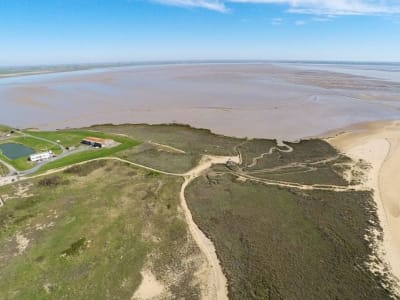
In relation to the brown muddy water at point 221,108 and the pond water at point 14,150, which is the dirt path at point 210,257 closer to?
the brown muddy water at point 221,108

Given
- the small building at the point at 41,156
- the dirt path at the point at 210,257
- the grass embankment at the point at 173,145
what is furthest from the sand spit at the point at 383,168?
the small building at the point at 41,156

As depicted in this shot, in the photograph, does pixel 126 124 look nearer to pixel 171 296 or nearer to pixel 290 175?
pixel 290 175

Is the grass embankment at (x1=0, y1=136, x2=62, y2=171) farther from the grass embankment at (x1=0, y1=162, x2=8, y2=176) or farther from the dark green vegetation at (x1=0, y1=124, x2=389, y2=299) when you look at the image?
the dark green vegetation at (x1=0, y1=124, x2=389, y2=299)

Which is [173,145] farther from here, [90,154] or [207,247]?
[207,247]

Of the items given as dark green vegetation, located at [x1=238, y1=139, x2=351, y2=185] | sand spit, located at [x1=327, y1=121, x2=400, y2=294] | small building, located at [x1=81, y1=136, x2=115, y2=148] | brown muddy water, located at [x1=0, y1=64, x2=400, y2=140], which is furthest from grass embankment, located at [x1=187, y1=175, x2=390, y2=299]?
brown muddy water, located at [x1=0, y1=64, x2=400, y2=140]

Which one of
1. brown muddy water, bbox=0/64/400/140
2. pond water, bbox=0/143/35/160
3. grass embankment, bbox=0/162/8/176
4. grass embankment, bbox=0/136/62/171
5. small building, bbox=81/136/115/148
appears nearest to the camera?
grass embankment, bbox=0/162/8/176

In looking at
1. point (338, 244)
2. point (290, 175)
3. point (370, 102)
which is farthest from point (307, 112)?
point (338, 244)

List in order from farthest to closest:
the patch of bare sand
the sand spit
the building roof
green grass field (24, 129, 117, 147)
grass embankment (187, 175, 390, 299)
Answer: green grass field (24, 129, 117, 147) < the building roof < the sand spit < grass embankment (187, 175, 390, 299) < the patch of bare sand
